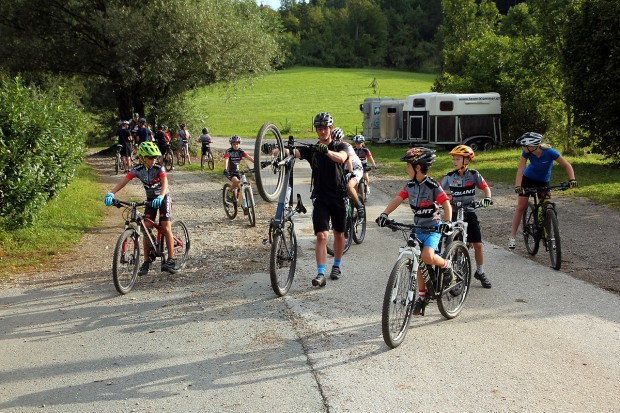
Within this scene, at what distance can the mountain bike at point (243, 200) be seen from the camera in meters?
13.5

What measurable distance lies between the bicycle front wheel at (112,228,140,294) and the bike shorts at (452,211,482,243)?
4.03m

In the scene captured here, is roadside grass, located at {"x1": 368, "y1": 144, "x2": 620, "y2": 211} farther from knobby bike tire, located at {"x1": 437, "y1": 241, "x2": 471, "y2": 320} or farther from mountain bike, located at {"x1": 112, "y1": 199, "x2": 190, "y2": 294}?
mountain bike, located at {"x1": 112, "y1": 199, "x2": 190, "y2": 294}

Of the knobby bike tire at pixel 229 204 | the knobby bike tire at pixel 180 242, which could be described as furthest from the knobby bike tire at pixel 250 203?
the knobby bike tire at pixel 180 242

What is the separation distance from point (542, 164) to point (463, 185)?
7.16 ft

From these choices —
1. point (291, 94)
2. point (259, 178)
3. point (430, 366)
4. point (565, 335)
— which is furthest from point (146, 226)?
point (291, 94)

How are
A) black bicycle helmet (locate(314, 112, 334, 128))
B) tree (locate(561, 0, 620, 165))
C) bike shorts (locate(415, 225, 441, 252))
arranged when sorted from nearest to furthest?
1. bike shorts (locate(415, 225, 441, 252))
2. black bicycle helmet (locate(314, 112, 334, 128))
3. tree (locate(561, 0, 620, 165))

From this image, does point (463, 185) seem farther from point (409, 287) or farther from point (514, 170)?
point (514, 170)

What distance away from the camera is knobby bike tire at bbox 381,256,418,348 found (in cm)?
594

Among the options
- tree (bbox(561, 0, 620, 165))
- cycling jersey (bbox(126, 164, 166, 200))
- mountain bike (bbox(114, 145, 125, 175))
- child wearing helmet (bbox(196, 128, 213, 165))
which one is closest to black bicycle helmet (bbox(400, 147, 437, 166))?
cycling jersey (bbox(126, 164, 166, 200))

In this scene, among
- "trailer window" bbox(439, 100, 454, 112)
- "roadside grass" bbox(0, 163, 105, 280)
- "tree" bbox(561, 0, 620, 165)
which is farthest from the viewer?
"trailer window" bbox(439, 100, 454, 112)

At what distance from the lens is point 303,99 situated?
74.9 metres

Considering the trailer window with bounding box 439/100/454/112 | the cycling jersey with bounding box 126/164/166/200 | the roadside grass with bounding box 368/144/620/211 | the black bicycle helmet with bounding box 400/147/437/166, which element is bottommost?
the roadside grass with bounding box 368/144/620/211

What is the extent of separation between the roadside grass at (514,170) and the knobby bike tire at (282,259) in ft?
31.0

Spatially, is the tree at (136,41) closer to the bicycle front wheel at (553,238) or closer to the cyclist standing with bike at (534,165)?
the cyclist standing with bike at (534,165)
